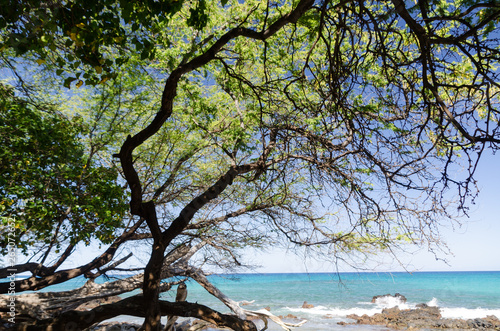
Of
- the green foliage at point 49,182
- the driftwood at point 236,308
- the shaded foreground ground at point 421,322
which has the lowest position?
the shaded foreground ground at point 421,322

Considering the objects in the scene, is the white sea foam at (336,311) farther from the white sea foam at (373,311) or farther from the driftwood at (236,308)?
the driftwood at (236,308)

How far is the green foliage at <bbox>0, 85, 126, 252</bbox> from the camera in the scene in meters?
5.70

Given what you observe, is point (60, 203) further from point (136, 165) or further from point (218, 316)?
point (218, 316)

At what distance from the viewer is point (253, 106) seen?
6820mm

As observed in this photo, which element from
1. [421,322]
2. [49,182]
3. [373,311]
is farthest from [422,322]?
[49,182]

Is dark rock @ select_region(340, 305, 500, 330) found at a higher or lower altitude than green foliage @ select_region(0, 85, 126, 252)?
lower

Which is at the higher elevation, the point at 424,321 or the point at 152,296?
the point at 152,296

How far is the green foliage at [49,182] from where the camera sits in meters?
5.70

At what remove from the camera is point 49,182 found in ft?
19.7

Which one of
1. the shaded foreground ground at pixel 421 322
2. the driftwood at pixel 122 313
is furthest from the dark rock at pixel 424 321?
the driftwood at pixel 122 313

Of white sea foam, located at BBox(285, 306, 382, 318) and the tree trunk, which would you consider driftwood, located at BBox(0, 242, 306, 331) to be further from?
white sea foam, located at BBox(285, 306, 382, 318)

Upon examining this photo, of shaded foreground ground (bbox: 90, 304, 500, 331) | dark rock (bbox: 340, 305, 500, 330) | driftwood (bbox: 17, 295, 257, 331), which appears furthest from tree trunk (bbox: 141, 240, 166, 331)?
dark rock (bbox: 340, 305, 500, 330)

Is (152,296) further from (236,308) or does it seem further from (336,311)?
(336,311)

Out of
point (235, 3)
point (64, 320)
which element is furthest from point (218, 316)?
point (235, 3)
